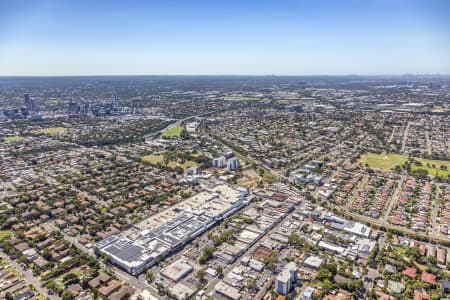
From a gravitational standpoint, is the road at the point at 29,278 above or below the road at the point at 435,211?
below

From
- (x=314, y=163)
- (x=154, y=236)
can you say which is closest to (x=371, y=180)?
(x=314, y=163)

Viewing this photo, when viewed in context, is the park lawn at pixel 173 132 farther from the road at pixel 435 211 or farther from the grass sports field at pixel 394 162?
the road at pixel 435 211

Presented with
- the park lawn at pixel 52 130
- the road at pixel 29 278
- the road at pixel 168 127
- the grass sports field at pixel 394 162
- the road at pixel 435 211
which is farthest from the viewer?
the park lawn at pixel 52 130

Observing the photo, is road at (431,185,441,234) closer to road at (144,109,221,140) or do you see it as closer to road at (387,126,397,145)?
road at (387,126,397,145)

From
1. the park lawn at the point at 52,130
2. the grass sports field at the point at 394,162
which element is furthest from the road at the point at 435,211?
the park lawn at the point at 52,130

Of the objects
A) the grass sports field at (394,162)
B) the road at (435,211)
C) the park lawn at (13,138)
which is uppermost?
the park lawn at (13,138)

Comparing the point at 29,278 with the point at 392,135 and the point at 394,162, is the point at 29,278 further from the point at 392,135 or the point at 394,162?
the point at 392,135
